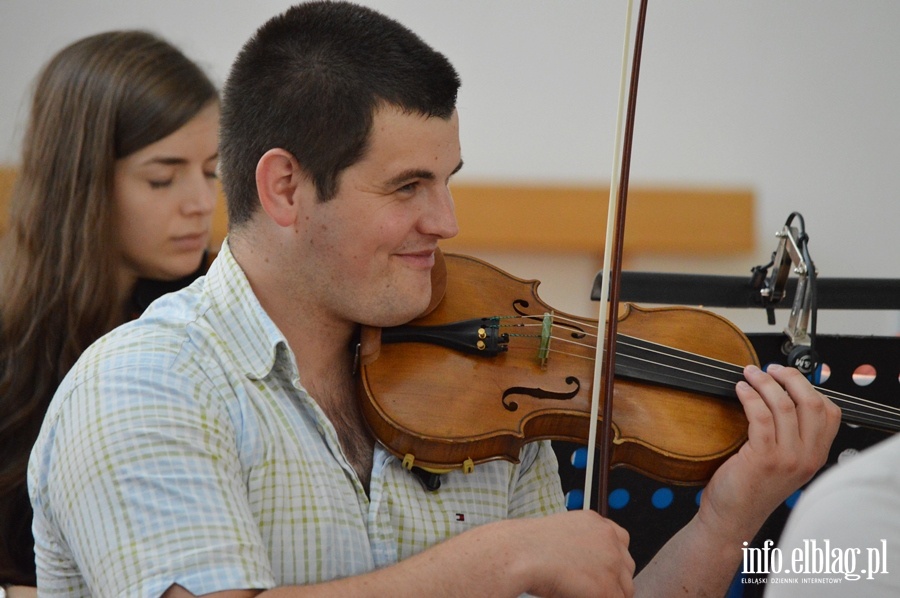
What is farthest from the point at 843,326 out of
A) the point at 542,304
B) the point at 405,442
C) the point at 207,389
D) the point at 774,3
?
the point at 207,389

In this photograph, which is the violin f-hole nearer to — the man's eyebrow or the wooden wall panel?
the man's eyebrow

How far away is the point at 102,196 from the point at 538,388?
90cm

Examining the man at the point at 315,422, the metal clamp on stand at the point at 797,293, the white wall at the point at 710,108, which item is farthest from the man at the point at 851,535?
the white wall at the point at 710,108

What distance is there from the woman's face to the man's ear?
2.00ft

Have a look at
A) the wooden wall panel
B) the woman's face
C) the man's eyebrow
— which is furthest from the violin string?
the wooden wall panel

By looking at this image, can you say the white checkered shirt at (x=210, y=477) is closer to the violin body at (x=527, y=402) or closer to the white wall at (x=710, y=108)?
the violin body at (x=527, y=402)

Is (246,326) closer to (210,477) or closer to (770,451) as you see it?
(210,477)

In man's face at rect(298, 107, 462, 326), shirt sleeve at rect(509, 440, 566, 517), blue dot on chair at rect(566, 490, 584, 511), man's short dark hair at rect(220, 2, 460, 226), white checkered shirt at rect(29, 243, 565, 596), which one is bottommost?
blue dot on chair at rect(566, 490, 584, 511)

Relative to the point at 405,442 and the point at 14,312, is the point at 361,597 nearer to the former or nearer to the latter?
the point at 405,442

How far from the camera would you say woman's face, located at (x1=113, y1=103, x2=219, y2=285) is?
5.25ft

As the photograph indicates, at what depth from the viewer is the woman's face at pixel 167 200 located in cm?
160

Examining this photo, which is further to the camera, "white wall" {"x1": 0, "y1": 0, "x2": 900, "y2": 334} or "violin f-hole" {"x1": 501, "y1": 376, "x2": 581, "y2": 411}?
"white wall" {"x1": 0, "y1": 0, "x2": 900, "y2": 334}

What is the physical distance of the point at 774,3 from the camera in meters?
2.62

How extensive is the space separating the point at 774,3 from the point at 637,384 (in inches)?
75.2
